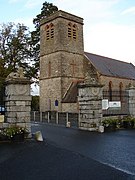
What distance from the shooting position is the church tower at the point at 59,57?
30391 millimetres

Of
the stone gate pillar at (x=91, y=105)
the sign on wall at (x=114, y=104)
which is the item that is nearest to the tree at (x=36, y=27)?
the sign on wall at (x=114, y=104)

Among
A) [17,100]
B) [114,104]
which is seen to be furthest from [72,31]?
[17,100]

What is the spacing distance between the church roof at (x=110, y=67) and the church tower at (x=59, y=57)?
9.13 feet

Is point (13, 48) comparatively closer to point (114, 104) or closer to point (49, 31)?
point (49, 31)

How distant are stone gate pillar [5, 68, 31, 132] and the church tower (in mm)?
17510

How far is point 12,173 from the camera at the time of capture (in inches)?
229

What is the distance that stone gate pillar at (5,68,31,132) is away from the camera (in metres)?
11.0

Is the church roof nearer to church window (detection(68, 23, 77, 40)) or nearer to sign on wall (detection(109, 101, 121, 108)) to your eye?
church window (detection(68, 23, 77, 40))

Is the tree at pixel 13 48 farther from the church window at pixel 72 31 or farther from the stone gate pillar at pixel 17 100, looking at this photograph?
the stone gate pillar at pixel 17 100

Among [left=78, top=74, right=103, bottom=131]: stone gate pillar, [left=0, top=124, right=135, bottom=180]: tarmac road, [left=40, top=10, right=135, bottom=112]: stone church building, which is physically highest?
[left=40, top=10, right=135, bottom=112]: stone church building

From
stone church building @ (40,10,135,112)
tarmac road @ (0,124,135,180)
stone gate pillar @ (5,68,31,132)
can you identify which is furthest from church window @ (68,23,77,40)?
tarmac road @ (0,124,135,180)

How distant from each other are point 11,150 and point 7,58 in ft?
87.0

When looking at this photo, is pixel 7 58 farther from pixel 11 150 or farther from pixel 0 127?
pixel 11 150

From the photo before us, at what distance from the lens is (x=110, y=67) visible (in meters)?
38.3
